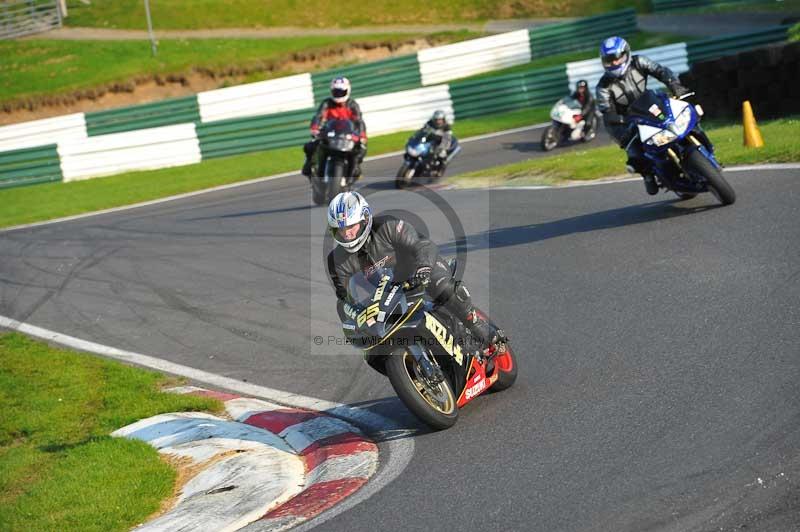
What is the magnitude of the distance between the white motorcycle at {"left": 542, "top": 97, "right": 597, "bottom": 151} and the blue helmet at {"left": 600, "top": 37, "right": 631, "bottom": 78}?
29.9 ft

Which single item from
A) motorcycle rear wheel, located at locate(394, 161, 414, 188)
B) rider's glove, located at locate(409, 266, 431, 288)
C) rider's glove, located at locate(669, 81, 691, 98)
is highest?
rider's glove, located at locate(669, 81, 691, 98)

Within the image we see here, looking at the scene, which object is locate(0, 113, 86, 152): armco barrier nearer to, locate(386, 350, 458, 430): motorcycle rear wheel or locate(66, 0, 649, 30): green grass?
locate(66, 0, 649, 30): green grass

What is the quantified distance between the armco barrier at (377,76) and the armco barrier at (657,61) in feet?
17.7

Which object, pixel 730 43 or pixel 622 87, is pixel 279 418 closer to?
pixel 622 87

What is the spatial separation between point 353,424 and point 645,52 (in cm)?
2037

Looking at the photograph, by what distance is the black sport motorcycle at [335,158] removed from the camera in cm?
1645

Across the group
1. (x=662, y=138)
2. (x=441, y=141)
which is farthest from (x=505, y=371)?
(x=441, y=141)

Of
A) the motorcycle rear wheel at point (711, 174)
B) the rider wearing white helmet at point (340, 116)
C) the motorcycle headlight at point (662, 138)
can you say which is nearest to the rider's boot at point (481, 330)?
the motorcycle rear wheel at point (711, 174)

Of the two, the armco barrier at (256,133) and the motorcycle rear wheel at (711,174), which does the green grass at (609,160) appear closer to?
the motorcycle rear wheel at (711,174)

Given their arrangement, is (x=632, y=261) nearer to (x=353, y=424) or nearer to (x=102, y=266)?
(x=353, y=424)

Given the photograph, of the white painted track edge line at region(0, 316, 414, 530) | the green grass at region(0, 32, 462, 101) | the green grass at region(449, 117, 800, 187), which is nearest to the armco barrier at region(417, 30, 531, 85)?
the green grass at region(0, 32, 462, 101)

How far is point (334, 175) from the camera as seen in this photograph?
16625mm

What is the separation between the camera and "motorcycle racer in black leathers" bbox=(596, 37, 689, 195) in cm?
1160

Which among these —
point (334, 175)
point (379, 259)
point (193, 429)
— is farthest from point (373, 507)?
point (334, 175)
